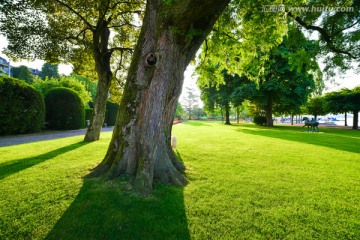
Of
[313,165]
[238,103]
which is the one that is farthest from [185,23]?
[238,103]

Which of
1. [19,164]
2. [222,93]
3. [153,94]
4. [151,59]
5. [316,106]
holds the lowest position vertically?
[19,164]

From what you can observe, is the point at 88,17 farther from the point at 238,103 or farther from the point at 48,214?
the point at 238,103

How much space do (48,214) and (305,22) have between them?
876 centimetres

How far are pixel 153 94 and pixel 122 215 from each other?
2.45 m

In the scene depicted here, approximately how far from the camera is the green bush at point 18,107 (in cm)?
1112

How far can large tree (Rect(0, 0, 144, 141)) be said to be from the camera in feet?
26.9

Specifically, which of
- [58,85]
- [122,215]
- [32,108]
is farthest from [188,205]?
[58,85]

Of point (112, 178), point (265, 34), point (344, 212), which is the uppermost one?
point (265, 34)

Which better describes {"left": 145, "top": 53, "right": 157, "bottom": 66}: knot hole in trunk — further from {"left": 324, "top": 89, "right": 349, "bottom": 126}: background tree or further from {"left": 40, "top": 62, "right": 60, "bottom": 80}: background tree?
{"left": 40, "top": 62, "right": 60, "bottom": 80}: background tree

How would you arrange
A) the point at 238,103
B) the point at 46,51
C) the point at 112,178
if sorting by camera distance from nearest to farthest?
1. the point at 112,178
2. the point at 46,51
3. the point at 238,103

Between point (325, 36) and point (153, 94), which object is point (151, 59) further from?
point (325, 36)

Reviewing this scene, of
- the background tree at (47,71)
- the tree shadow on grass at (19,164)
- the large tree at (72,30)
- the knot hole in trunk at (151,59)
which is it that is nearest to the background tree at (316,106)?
the large tree at (72,30)

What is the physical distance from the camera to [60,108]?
16797 mm

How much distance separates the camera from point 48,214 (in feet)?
9.50
